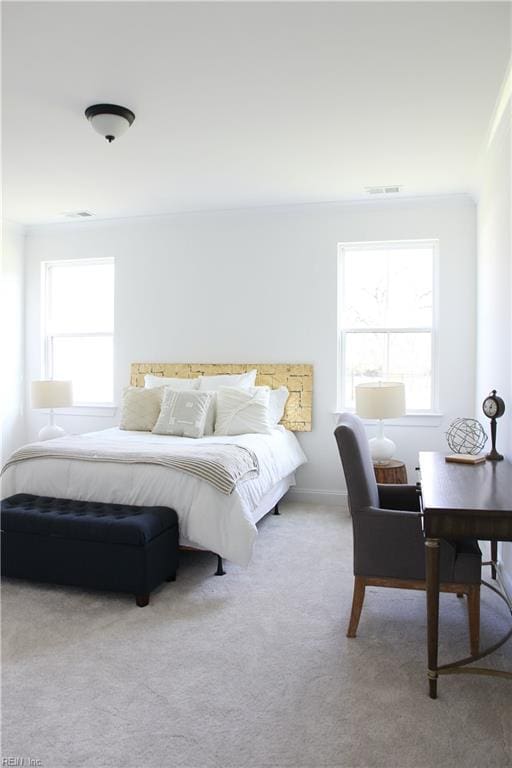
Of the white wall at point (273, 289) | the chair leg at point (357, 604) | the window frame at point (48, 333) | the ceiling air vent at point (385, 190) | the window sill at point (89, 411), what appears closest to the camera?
the chair leg at point (357, 604)

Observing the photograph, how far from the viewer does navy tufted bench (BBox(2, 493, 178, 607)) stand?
293 cm

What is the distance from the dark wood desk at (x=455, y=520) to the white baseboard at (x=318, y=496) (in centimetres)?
273

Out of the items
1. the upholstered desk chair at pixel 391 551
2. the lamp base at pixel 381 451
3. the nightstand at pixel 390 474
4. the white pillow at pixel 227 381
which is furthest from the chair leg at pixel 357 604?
the white pillow at pixel 227 381

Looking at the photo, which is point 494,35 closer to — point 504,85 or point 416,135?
point 504,85

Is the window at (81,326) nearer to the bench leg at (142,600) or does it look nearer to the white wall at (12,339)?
the white wall at (12,339)

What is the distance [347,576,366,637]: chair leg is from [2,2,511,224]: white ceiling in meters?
2.46

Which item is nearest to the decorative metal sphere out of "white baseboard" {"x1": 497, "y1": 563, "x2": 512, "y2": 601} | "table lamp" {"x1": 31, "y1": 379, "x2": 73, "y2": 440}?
"white baseboard" {"x1": 497, "y1": 563, "x2": 512, "y2": 601}

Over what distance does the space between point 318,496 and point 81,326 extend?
314 centimetres

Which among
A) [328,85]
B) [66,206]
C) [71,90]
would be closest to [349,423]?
[328,85]

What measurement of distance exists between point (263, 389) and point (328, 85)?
2.53 meters

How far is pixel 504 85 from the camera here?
2992mm

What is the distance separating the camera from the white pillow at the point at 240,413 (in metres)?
4.54

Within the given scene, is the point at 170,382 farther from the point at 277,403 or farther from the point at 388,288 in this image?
the point at 388,288

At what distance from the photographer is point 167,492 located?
10.8 feet
